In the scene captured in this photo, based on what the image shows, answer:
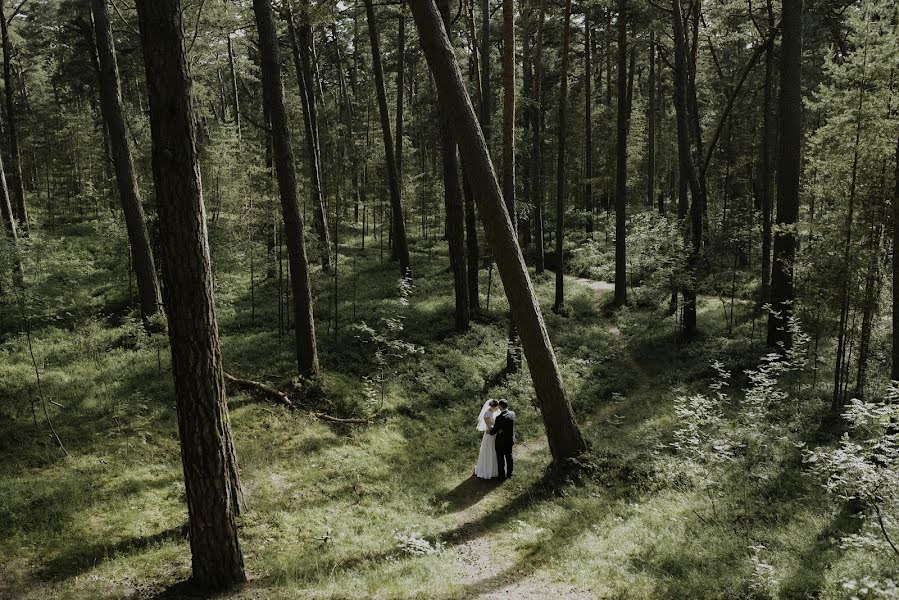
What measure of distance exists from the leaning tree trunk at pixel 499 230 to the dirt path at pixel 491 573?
1.85 metres

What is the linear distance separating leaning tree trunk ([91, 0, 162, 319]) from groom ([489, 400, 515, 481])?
31.6 ft

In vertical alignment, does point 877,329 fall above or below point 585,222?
below

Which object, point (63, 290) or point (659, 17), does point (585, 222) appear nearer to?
point (659, 17)

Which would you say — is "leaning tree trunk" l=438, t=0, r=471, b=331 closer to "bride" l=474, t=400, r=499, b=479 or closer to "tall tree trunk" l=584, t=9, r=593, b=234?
"bride" l=474, t=400, r=499, b=479

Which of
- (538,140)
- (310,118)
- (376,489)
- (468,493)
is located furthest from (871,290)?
(310,118)

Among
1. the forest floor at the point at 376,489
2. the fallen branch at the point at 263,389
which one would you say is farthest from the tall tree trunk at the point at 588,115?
the fallen branch at the point at 263,389

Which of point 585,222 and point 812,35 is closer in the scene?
point 812,35

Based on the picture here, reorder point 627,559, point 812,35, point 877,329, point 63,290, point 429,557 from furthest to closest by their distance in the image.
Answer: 1. point 812,35
2. point 63,290
3. point 877,329
4. point 429,557
5. point 627,559

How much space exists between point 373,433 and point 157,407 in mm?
4339

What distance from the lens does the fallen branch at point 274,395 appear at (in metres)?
11.5

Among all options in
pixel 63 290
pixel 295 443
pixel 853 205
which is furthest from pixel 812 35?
pixel 63 290

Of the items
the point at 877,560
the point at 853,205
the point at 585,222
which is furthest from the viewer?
the point at 585,222

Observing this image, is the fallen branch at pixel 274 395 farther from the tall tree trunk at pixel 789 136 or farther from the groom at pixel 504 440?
the tall tree trunk at pixel 789 136

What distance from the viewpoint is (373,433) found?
37.7ft
